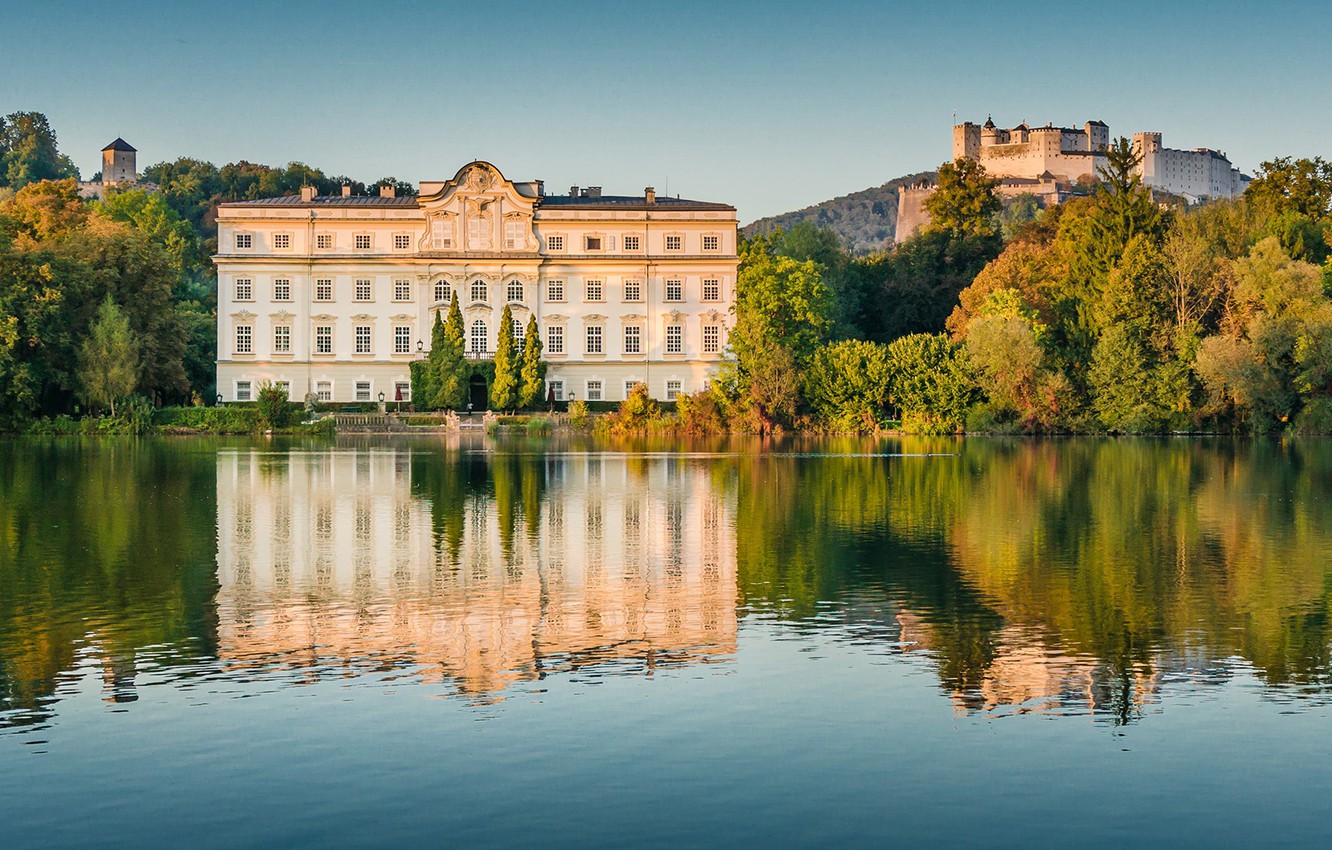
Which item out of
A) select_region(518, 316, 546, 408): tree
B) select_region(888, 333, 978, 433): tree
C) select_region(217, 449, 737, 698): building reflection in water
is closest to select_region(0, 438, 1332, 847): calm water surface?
select_region(217, 449, 737, 698): building reflection in water

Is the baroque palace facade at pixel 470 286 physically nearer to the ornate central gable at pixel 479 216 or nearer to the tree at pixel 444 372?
the ornate central gable at pixel 479 216

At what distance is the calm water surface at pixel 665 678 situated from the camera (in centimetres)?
838

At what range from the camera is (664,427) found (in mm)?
66312

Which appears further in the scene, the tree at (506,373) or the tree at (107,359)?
the tree at (506,373)

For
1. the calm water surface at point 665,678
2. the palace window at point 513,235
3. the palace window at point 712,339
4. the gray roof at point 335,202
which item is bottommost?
the calm water surface at point 665,678

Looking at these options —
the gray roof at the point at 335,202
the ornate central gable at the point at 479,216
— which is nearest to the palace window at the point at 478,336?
the ornate central gable at the point at 479,216

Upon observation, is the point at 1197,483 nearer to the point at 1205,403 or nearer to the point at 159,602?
the point at 159,602

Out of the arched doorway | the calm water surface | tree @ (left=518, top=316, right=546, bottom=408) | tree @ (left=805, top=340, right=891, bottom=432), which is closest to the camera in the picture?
the calm water surface

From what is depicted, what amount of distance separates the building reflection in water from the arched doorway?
42.7 meters

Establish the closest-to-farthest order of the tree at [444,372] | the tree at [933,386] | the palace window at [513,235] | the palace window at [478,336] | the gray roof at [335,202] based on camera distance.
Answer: the tree at [933,386] < the tree at [444,372] < the palace window at [478,336] < the palace window at [513,235] < the gray roof at [335,202]

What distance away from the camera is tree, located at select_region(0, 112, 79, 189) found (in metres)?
142

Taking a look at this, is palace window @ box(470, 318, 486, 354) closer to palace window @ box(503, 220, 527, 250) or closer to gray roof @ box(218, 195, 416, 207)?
palace window @ box(503, 220, 527, 250)

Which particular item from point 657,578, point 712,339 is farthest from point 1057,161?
point 657,578

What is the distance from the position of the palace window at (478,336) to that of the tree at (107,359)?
72.5 feet
